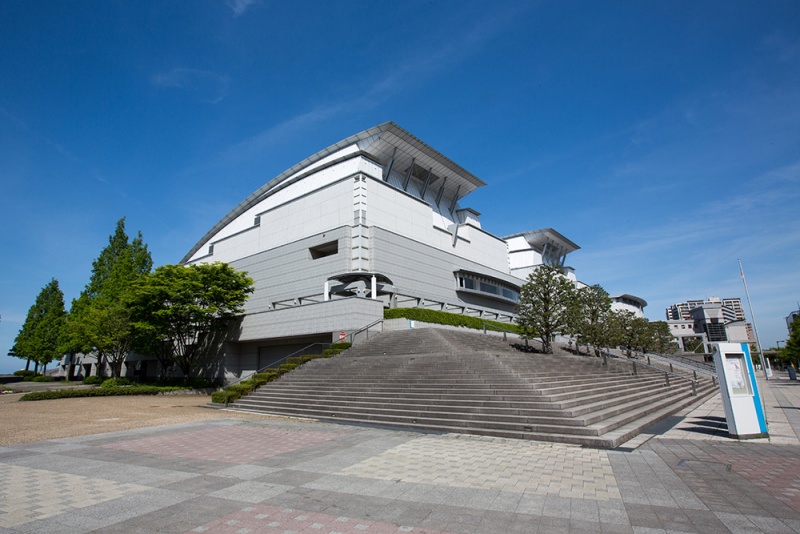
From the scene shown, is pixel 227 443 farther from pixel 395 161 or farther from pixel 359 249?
pixel 395 161

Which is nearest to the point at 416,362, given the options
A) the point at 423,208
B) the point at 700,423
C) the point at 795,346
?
the point at 700,423

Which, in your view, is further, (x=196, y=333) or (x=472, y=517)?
(x=196, y=333)

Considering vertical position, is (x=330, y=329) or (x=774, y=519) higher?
(x=330, y=329)

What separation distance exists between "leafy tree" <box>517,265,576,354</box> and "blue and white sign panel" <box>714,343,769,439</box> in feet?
57.8

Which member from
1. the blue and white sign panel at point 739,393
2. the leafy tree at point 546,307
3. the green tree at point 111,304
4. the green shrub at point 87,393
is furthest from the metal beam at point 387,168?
the blue and white sign panel at point 739,393

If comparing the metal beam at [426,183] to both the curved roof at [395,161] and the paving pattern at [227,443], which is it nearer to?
the curved roof at [395,161]

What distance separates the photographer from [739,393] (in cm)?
957

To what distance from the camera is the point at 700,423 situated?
38.4 ft

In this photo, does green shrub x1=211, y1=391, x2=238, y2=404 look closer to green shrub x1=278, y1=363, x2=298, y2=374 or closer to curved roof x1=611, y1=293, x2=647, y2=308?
green shrub x1=278, y1=363, x2=298, y2=374

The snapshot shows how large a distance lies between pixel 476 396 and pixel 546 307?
55.7ft

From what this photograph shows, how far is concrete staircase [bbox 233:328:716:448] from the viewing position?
10508mm

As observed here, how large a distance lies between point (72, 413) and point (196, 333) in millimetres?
21086

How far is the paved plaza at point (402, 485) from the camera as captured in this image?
183 inches

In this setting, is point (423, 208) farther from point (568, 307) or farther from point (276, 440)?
point (276, 440)
